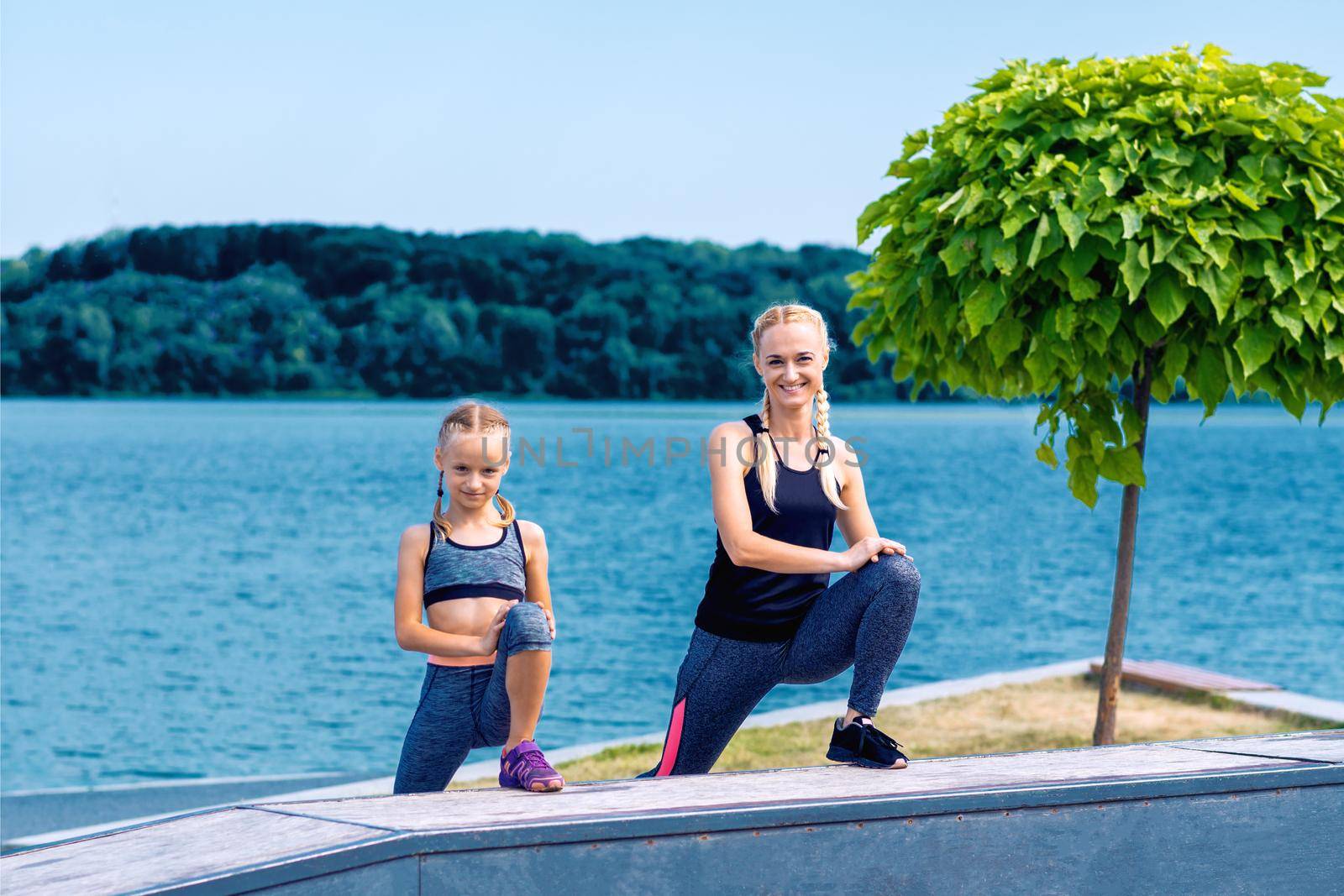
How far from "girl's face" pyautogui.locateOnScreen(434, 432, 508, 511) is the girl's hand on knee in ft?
1.39

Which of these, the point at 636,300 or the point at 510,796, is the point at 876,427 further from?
the point at 510,796

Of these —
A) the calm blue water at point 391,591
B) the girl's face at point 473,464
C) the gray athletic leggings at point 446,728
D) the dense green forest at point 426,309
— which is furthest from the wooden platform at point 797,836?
the dense green forest at point 426,309

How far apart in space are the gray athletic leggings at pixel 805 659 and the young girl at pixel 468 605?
0.60 m

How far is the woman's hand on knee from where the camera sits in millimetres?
4223

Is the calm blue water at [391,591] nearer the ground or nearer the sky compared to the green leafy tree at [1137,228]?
nearer the ground

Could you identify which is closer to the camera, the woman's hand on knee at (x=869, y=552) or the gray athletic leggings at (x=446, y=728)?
the woman's hand on knee at (x=869, y=552)

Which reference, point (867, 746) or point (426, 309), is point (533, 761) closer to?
point (867, 746)

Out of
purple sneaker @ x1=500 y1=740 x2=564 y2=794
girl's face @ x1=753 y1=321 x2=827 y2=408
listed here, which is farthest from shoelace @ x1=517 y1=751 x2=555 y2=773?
girl's face @ x1=753 y1=321 x2=827 y2=408

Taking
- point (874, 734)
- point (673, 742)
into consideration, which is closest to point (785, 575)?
point (874, 734)

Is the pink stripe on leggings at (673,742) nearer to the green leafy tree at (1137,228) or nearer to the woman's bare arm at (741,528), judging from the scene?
the woman's bare arm at (741,528)

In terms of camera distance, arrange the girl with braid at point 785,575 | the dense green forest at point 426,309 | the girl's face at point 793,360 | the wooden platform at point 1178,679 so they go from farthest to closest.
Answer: the dense green forest at point 426,309, the wooden platform at point 1178,679, the girl's face at point 793,360, the girl with braid at point 785,575

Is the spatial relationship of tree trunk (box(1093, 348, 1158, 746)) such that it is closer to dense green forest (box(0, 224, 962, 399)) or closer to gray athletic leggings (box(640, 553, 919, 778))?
gray athletic leggings (box(640, 553, 919, 778))

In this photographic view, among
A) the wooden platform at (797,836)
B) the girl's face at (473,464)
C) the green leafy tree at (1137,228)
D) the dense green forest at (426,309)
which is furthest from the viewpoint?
the dense green forest at (426,309)

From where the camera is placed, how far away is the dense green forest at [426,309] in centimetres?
9269
